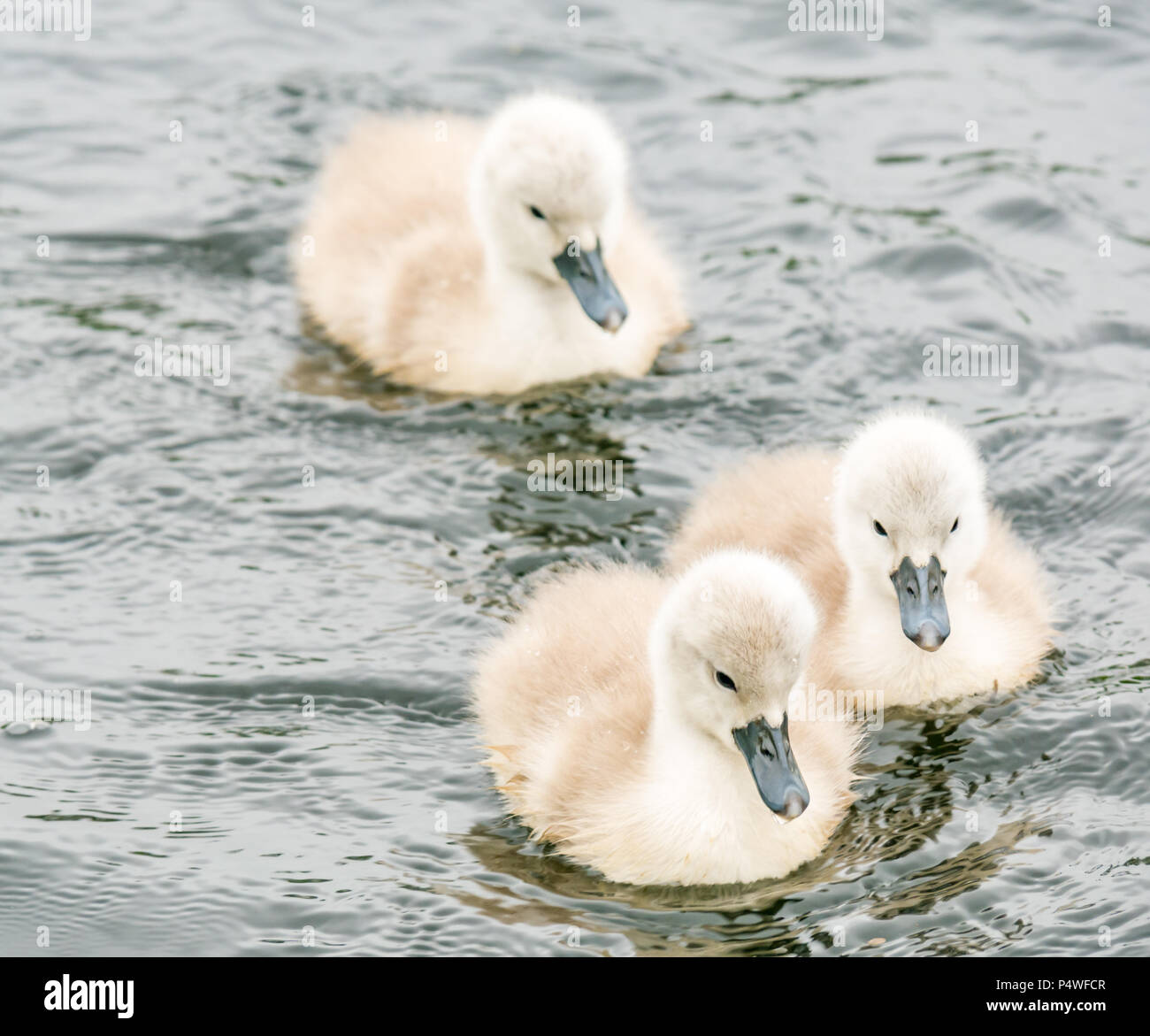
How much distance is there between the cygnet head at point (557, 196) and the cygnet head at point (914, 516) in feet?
6.16

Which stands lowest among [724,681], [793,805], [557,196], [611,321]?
[793,805]

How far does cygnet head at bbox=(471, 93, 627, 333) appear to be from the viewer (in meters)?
7.84

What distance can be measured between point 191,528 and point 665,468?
71.4 inches

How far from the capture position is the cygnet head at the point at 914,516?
5977 millimetres

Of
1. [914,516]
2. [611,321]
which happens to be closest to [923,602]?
[914,516]

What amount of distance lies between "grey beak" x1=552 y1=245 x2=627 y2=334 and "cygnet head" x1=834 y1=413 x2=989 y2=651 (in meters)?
1.78

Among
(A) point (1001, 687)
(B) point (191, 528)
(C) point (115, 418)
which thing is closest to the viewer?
(A) point (1001, 687)

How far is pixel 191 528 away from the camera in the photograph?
7.24m

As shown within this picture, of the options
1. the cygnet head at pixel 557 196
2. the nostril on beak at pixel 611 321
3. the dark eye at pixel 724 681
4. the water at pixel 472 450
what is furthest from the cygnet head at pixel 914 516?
the cygnet head at pixel 557 196

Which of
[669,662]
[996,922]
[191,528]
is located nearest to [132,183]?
[191,528]

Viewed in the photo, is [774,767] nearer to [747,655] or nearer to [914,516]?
[747,655]

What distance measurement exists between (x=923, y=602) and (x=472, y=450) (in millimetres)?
2362

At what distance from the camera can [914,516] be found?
5.98 meters
